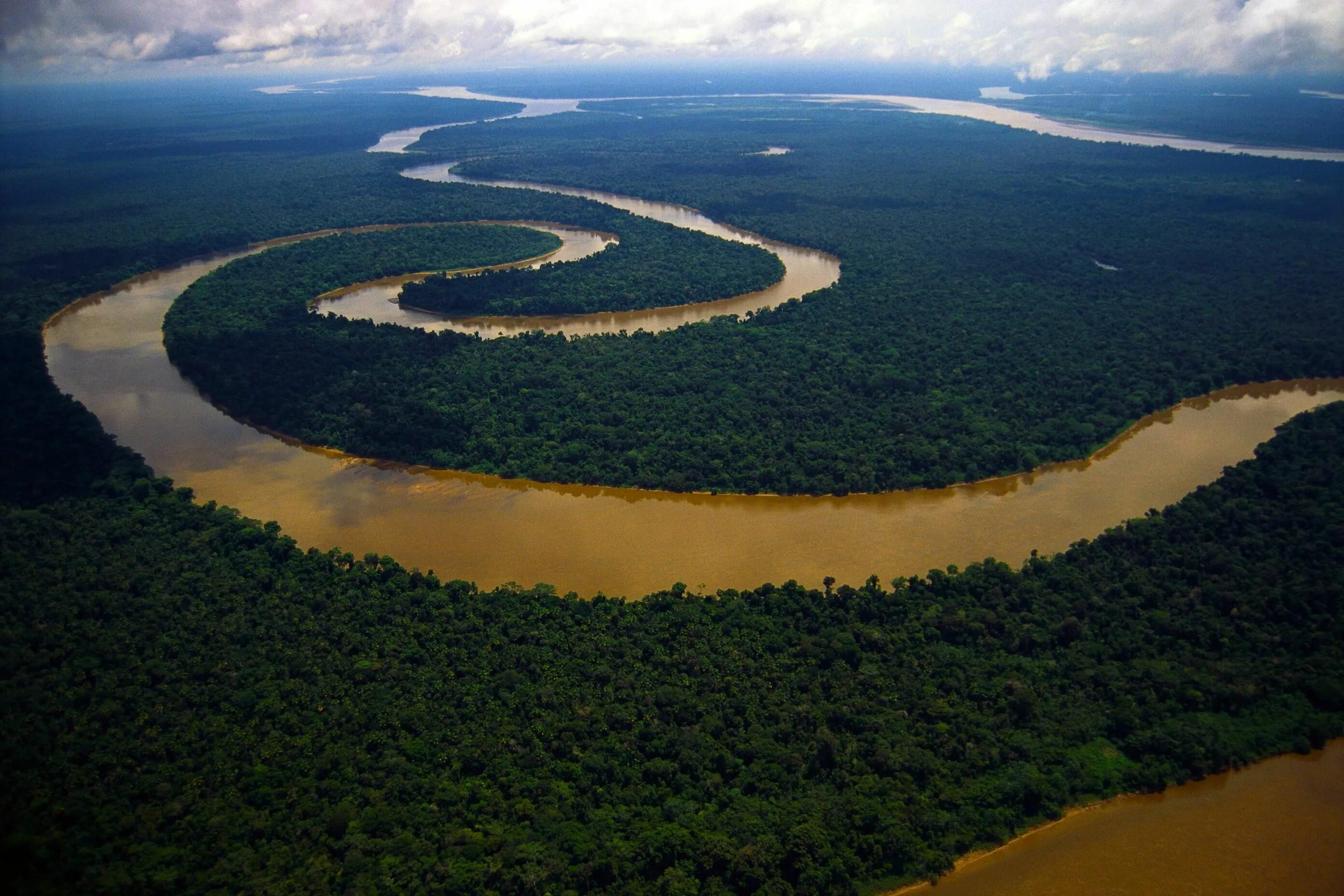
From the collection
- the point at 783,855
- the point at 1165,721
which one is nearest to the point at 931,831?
the point at 783,855

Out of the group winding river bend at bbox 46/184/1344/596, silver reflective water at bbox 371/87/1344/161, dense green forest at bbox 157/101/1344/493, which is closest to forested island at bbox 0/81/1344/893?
dense green forest at bbox 157/101/1344/493

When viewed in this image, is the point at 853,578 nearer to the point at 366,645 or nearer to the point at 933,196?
the point at 366,645

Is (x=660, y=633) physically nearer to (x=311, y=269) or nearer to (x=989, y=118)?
(x=311, y=269)

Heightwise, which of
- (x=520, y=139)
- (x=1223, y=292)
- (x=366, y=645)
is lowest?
(x=366, y=645)

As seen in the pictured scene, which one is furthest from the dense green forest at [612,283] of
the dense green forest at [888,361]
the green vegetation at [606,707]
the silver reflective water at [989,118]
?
the silver reflective water at [989,118]

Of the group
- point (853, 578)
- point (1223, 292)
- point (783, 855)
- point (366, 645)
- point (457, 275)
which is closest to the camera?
point (783, 855)

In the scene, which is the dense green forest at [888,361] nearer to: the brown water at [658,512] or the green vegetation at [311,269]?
the brown water at [658,512]

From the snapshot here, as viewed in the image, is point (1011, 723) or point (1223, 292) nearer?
point (1011, 723)
